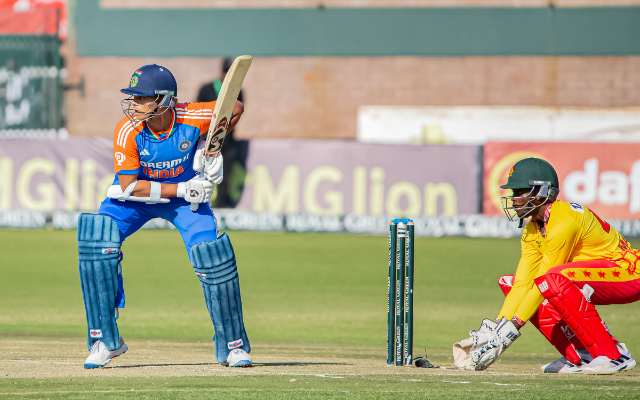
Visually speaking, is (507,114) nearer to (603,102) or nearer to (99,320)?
(603,102)

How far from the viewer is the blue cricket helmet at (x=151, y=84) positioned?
5.92 m

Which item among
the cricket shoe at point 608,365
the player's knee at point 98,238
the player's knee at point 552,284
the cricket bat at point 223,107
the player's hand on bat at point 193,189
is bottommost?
the cricket shoe at point 608,365

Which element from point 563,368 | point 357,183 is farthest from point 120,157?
point 357,183

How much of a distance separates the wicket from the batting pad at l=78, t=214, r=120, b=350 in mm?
1964

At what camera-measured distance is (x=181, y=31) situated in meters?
26.7

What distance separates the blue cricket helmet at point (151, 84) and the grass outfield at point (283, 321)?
1.87 meters

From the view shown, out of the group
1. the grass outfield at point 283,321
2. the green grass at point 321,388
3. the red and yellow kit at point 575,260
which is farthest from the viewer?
the red and yellow kit at point 575,260

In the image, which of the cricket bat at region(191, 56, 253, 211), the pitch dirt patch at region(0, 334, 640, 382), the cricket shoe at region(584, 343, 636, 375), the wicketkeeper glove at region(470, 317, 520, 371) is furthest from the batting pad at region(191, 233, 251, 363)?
the cricket shoe at region(584, 343, 636, 375)

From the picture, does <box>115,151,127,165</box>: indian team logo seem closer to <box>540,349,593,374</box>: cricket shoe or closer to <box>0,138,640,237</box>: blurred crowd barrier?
<box>540,349,593,374</box>: cricket shoe

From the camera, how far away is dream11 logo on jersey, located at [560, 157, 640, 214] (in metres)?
16.7

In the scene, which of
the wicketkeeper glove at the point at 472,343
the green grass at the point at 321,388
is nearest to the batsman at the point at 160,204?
the green grass at the point at 321,388

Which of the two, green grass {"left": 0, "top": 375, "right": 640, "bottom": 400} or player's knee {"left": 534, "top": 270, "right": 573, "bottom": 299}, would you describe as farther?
player's knee {"left": 534, "top": 270, "right": 573, "bottom": 299}

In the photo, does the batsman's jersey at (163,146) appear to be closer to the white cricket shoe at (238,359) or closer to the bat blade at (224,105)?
the bat blade at (224,105)

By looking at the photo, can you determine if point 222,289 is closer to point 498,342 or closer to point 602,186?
point 498,342
